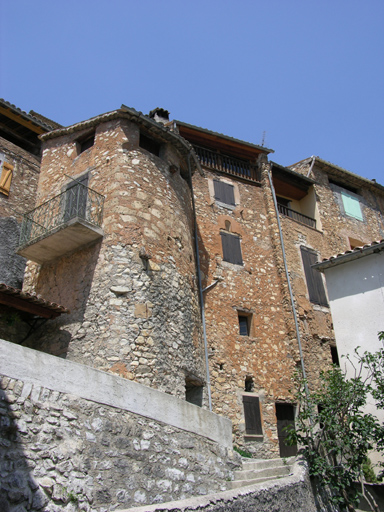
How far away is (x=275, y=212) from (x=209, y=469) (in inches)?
456

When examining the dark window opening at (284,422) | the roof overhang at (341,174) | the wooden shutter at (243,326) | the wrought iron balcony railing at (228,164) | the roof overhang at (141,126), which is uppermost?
the roof overhang at (341,174)

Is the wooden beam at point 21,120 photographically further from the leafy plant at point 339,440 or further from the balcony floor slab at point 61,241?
the leafy plant at point 339,440

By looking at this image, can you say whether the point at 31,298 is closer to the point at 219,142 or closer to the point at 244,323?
the point at 244,323

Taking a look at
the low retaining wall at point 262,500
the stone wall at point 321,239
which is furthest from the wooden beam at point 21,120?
the low retaining wall at point 262,500

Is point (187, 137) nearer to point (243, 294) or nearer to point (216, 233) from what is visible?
point (216, 233)

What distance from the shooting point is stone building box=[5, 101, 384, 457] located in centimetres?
1030

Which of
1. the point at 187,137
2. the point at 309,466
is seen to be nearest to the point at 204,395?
the point at 309,466

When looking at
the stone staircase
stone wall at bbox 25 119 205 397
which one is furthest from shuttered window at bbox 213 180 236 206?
the stone staircase

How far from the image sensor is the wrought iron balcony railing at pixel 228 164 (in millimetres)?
17562

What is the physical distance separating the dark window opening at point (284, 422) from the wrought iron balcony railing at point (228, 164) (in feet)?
27.5

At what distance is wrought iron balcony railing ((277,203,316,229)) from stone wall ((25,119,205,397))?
625cm

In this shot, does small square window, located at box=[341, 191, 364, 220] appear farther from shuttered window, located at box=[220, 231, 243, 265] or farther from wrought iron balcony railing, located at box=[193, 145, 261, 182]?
shuttered window, located at box=[220, 231, 243, 265]

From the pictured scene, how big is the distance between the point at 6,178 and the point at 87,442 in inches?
435

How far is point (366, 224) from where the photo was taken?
21875mm
